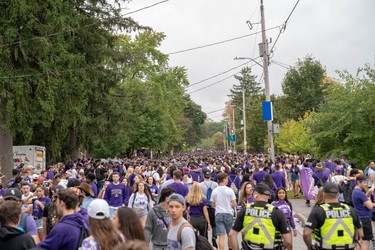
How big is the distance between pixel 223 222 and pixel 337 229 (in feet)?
14.0

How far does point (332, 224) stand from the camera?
20.1 ft

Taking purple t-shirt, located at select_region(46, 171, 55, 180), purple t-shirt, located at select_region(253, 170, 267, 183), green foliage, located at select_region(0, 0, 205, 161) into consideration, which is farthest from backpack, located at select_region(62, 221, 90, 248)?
green foliage, located at select_region(0, 0, 205, 161)

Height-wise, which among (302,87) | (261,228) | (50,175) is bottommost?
(261,228)

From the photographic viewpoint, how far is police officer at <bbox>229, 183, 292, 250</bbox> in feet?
19.8

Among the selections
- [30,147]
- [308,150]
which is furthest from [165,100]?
[30,147]

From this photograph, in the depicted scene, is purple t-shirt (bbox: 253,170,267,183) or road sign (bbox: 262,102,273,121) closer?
purple t-shirt (bbox: 253,170,267,183)

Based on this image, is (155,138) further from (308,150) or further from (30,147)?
(30,147)

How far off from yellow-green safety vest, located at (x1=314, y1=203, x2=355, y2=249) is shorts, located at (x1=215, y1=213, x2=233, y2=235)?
407 centimetres

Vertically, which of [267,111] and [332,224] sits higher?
[267,111]

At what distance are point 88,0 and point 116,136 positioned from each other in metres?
9.02

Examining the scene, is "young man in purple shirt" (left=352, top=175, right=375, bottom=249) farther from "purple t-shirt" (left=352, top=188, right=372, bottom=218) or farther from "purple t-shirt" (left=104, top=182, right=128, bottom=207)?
"purple t-shirt" (left=104, top=182, right=128, bottom=207)

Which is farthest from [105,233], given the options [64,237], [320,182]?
[320,182]

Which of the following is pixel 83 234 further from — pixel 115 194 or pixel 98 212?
pixel 115 194

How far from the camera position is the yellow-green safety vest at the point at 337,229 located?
611cm
